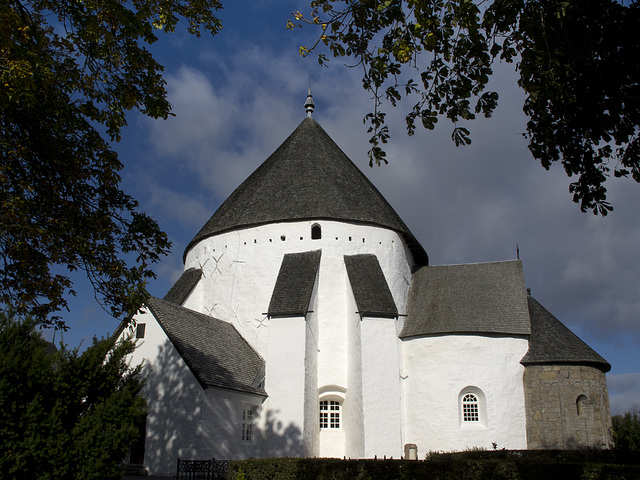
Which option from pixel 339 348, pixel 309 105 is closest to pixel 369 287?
pixel 339 348

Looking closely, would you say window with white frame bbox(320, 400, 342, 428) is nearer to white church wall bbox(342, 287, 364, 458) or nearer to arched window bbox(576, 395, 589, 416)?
white church wall bbox(342, 287, 364, 458)

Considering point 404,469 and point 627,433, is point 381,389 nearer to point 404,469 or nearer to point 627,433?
point 404,469

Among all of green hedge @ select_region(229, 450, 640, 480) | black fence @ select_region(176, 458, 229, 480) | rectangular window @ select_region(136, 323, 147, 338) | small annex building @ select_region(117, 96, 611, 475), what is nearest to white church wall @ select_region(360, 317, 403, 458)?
small annex building @ select_region(117, 96, 611, 475)

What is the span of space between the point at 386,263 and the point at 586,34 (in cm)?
1720

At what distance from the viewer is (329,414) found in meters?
20.7

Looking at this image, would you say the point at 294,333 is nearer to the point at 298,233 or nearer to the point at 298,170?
the point at 298,233

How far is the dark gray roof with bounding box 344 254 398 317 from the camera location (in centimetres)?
2066

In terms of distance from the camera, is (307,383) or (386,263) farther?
(386,263)

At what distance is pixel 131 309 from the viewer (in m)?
10.3

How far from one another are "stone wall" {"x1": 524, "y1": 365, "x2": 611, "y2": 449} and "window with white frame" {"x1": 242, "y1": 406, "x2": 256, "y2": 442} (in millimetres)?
9813

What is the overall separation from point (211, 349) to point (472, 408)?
9.87 metres

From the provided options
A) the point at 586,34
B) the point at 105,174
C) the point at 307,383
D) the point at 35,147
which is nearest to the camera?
the point at 586,34

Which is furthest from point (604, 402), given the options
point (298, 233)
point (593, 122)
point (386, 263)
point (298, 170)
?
point (593, 122)

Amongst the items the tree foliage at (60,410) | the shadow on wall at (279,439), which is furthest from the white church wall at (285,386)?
the tree foliage at (60,410)
